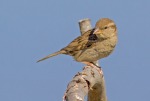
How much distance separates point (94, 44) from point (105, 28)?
136mm

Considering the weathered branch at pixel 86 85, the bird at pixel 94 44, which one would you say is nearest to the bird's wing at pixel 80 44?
the bird at pixel 94 44

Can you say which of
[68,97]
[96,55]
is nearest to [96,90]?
[96,55]

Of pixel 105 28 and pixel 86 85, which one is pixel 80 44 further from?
pixel 86 85

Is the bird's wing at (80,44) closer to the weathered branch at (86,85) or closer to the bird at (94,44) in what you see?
the bird at (94,44)

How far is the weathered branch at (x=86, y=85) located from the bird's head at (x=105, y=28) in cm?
16

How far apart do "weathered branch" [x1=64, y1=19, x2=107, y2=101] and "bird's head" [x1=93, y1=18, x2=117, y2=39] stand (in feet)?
0.51

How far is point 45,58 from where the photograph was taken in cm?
305

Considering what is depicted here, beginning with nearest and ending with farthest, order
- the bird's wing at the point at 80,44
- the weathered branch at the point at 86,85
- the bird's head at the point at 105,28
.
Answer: the weathered branch at the point at 86,85, the bird's head at the point at 105,28, the bird's wing at the point at 80,44

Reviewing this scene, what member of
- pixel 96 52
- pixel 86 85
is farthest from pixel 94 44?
pixel 86 85

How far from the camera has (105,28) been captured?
9.65 ft

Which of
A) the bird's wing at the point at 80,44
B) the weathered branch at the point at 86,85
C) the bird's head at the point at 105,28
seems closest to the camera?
the weathered branch at the point at 86,85

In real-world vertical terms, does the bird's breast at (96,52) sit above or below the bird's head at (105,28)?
below

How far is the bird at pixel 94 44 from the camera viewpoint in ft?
9.44

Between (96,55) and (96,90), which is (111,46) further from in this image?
(96,90)
